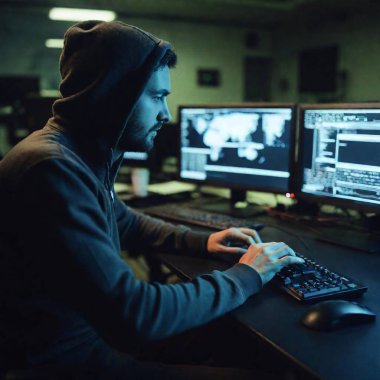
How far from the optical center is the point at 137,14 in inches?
255

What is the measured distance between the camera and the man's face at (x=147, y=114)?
108cm

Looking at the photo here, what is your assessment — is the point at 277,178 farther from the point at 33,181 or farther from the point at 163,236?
the point at 33,181

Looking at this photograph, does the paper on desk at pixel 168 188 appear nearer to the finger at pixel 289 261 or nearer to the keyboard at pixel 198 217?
the keyboard at pixel 198 217

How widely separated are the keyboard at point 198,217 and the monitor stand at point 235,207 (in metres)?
0.07

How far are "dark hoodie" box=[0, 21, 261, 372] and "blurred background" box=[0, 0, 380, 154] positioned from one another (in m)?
4.47

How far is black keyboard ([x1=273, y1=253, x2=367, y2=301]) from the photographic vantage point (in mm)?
979

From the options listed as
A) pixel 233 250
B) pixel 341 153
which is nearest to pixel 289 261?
pixel 233 250

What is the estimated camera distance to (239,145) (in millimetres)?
1892

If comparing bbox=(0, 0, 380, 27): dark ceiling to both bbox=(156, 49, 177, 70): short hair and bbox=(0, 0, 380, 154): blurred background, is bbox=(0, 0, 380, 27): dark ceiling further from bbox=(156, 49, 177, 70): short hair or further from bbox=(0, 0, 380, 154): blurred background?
bbox=(156, 49, 177, 70): short hair

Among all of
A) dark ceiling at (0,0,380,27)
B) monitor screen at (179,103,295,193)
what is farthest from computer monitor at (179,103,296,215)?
dark ceiling at (0,0,380,27)

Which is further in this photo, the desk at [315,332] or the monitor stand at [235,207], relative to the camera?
the monitor stand at [235,207]

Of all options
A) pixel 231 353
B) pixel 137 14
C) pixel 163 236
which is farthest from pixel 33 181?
pixel 137 14

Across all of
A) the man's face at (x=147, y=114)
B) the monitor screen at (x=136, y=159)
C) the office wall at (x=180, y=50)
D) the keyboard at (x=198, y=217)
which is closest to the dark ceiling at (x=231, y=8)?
the office wall at (x=180, y=50)

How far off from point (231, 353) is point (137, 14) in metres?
5.94
